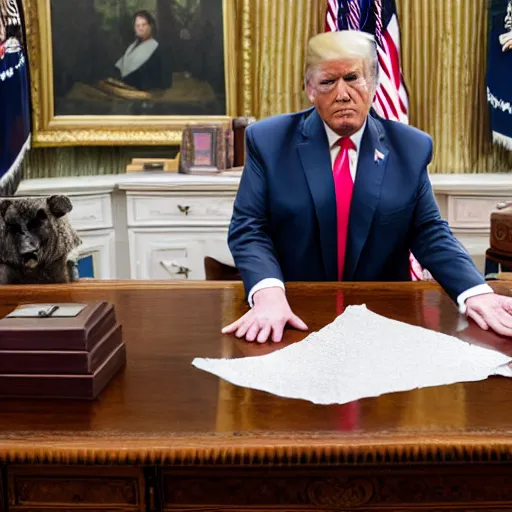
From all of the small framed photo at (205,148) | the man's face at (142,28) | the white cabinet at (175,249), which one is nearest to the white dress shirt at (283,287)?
the white cabinet at (175,249)

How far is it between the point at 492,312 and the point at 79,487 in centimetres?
106

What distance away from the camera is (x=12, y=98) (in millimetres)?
4461

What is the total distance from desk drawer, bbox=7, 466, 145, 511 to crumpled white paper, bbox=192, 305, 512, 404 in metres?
0.30

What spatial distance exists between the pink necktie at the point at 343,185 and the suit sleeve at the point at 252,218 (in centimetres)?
22

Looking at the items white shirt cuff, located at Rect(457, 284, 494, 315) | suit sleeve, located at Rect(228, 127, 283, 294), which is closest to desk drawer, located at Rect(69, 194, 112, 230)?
suit sleeve, located at Rect(228, 127, 283, 294)

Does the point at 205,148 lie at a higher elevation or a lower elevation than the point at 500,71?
lower

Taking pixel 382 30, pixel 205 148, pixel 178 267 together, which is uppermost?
pixel 382 30

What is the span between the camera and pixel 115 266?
15.9 ft

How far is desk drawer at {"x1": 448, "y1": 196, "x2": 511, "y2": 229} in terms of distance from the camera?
450 cm

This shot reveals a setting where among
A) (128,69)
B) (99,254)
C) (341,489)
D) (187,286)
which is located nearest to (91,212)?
(99,254)

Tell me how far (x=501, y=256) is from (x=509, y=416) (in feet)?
7.98

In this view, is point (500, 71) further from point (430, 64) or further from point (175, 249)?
point (175, 249)

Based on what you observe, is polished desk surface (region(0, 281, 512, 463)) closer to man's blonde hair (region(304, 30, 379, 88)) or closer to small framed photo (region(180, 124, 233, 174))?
man's blonde hair (region(304, 30, 379, 88))

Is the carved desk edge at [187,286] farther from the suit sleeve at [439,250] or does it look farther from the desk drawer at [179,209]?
the desk drawer at [179,209]
